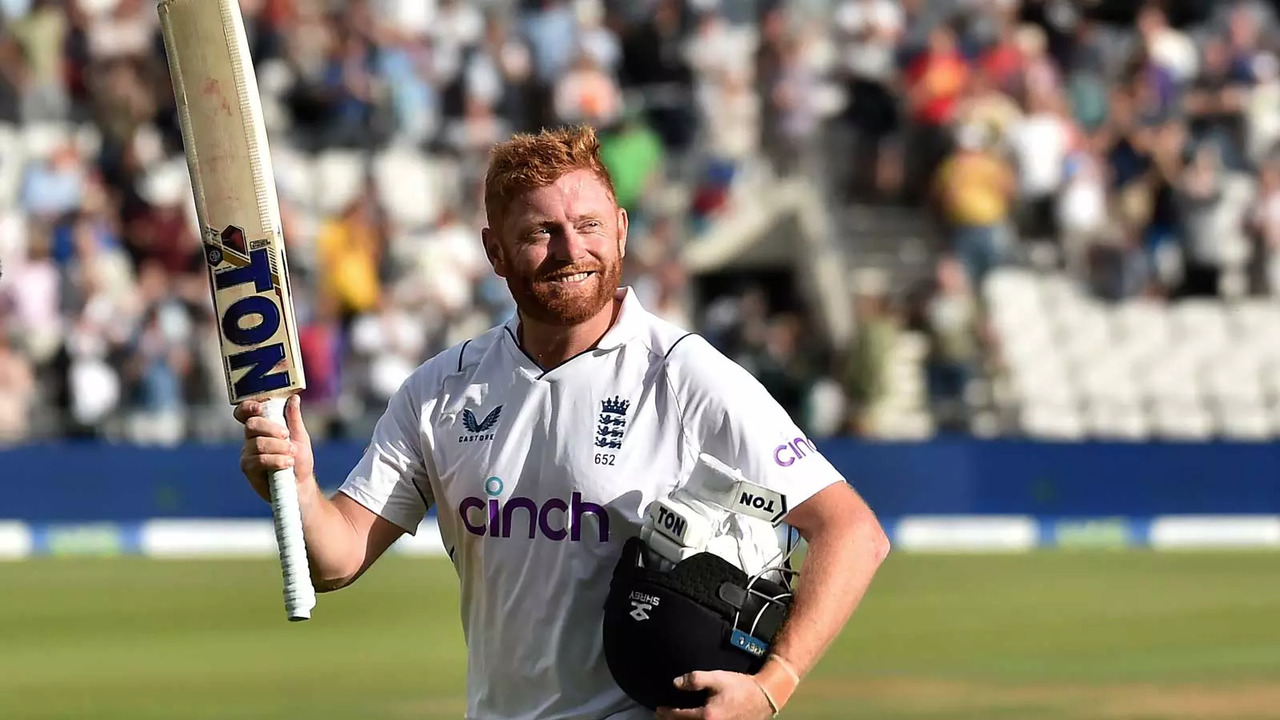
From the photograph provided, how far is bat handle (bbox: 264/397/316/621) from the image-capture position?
4.71m

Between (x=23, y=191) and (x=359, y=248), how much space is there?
284 centimetres

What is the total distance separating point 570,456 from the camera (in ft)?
15.7

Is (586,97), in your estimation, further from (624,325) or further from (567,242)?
(567,242)

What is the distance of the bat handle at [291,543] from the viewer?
185 inches

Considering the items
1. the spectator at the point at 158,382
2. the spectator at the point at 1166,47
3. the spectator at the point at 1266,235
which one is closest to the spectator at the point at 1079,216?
the spectator at the point at 1266,235

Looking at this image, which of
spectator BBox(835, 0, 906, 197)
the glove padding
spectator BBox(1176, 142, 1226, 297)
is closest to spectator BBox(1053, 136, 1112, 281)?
spectator BBox(1176, 142, 1226, 297)

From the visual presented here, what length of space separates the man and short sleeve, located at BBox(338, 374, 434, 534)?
10 centimetres

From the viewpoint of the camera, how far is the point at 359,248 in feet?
62.0

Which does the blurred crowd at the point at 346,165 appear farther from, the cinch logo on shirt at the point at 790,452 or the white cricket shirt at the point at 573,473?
the cinch logo on shirt at the point at 790,452

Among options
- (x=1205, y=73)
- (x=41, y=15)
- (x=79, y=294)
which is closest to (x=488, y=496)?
(x=79, y=294)

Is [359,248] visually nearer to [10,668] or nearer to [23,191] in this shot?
[23,191]

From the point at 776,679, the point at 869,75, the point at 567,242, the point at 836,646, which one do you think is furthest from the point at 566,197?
the point at 869,75

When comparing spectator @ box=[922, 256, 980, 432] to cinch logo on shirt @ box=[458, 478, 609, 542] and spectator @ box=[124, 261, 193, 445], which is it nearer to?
spectator @ box=[124, 261, 193, 445]

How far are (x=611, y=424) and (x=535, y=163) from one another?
568 millimetres
